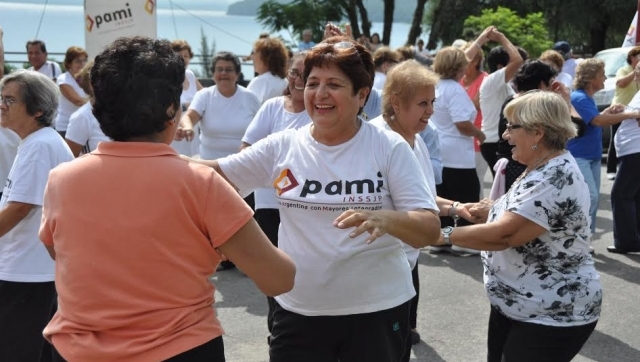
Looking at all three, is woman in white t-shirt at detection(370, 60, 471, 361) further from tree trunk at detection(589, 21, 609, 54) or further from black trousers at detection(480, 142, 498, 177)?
tree trunk at detection(589, 21, 609, 54)

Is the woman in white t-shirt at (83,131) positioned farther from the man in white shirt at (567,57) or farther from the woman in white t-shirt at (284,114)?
the man in white shirt at (567,57)

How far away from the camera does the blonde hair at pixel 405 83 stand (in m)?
4.29

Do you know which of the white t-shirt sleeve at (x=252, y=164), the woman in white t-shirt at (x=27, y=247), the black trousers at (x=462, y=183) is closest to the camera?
the white t-shirt sleeve at (x=252, y=164)

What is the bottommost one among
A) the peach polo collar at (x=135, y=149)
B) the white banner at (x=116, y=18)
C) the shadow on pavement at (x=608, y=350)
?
the shadow on pavement at (x=608, y=350)

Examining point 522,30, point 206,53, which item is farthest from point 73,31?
point 522,30

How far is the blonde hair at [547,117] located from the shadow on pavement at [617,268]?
411cm

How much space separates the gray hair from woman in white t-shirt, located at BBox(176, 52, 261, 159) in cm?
309

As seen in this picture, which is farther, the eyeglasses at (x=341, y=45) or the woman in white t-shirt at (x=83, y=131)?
the woman in white t-shirt at (x=83, y=131)

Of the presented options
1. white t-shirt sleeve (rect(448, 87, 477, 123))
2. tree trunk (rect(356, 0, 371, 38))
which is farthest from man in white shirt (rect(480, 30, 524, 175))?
tree trunk (rect(356, 0, 371, 38))

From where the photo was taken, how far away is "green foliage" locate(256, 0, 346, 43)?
32194 mm

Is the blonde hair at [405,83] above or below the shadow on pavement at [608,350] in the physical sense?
above

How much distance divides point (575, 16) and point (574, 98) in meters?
27.2

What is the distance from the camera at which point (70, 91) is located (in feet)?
34.4

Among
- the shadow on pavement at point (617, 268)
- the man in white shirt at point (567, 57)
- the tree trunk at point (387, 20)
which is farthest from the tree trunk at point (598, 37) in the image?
the shadow on pavement at point (617, 268)
